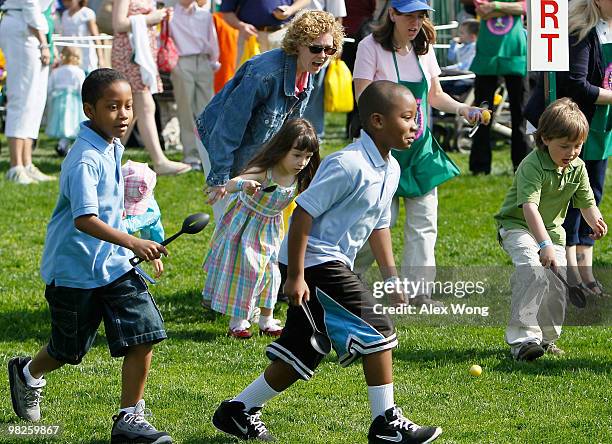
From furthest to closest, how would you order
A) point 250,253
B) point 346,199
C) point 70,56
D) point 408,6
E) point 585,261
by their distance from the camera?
point 70,56 < point 585,261 < point 408,6 < point 250,253 < point 346,199

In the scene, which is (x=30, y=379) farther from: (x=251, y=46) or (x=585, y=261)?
(x=251, y=46)

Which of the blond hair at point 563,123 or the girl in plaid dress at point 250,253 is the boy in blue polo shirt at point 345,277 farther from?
the girl in plaid dress at point 250,253

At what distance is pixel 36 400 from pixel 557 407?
245cm

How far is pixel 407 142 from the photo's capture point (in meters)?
5.19

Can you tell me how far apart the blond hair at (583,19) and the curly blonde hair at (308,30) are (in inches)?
61.5

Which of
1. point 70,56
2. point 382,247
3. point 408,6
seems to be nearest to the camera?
point 382,247

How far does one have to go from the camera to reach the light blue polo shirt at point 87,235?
505 cm

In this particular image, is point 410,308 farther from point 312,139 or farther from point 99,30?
point 99,30

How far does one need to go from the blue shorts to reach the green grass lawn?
400 millimetres

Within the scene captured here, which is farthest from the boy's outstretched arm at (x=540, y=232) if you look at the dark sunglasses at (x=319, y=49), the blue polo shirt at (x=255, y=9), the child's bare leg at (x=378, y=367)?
the blue polo shirt at (x=255, y=9)

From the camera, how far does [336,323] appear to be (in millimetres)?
5137

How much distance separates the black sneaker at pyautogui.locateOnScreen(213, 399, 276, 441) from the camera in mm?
5266

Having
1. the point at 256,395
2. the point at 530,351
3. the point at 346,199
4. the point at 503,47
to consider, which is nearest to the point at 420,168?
the point at 530,351

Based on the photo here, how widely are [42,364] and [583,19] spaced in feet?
13.2
